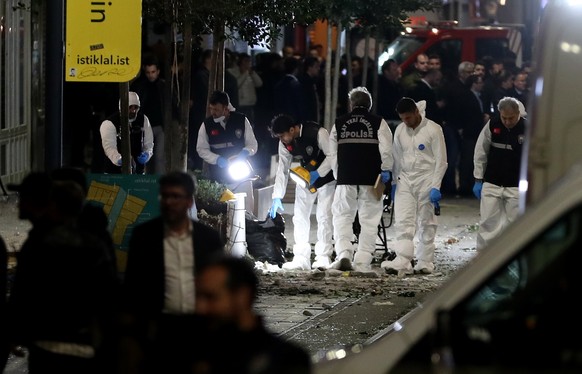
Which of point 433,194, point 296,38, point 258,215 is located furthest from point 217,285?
point 296,38

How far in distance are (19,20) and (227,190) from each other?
259 inches

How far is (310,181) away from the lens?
15.0 m

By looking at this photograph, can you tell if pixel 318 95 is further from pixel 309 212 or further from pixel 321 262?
pixel 321 262

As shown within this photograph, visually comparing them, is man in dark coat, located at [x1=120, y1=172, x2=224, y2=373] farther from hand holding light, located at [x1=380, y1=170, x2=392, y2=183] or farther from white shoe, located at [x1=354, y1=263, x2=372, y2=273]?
white shoe, located at [x1=354, y1=263, x2=372, y2=273]

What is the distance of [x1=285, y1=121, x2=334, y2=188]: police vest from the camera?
590 inches

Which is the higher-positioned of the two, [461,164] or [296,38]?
[296,38]

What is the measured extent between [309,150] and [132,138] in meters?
1.89

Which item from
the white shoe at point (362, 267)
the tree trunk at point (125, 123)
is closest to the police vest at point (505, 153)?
the white shoe at point (362, 267)

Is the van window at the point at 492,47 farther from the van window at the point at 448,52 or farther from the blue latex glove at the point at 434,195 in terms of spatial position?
the blue latex glove at the point at 434,195

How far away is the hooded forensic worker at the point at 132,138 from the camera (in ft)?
48.0

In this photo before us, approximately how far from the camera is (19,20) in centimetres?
2000

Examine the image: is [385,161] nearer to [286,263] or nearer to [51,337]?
[286,263]

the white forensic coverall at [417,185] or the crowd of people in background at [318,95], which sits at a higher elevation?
the crowd of people in background at [318,95]

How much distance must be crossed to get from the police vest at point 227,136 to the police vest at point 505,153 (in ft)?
9.22
